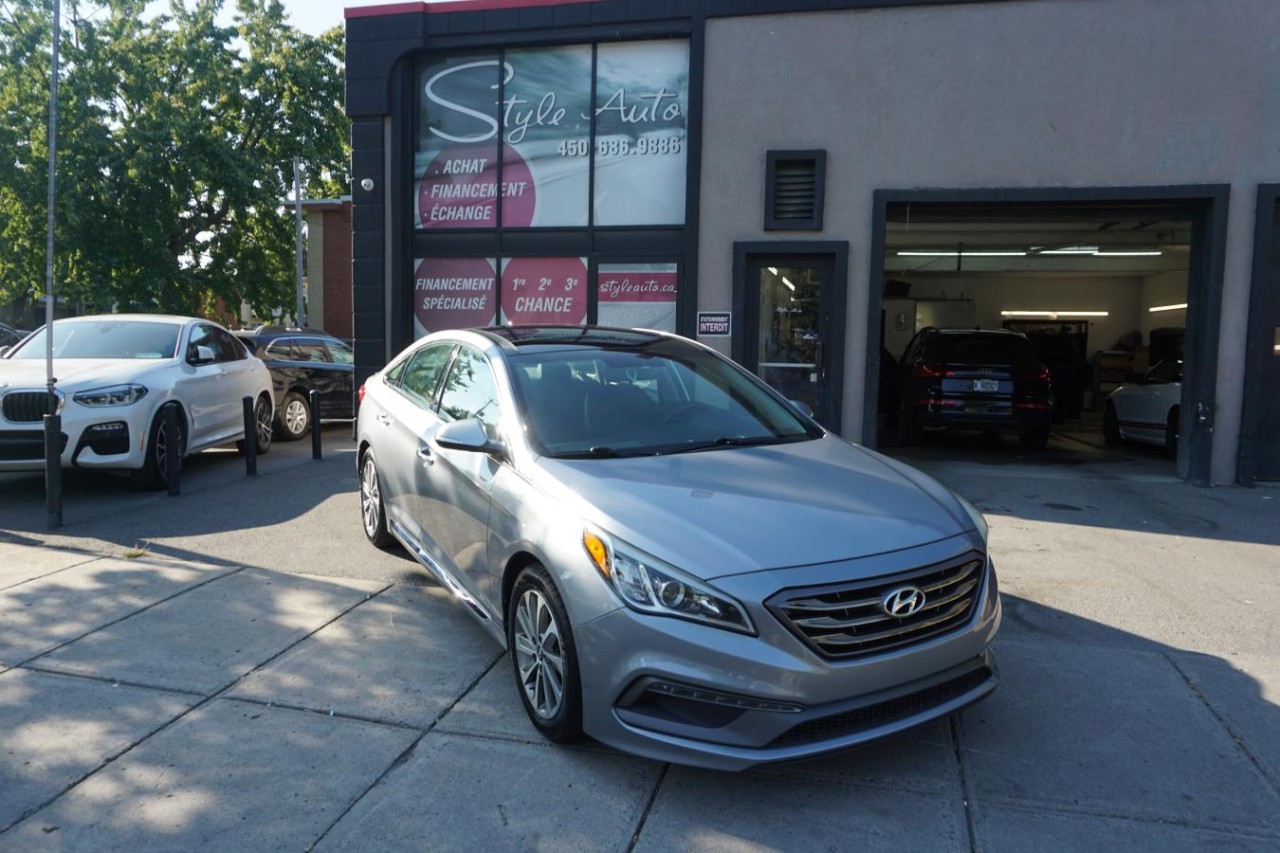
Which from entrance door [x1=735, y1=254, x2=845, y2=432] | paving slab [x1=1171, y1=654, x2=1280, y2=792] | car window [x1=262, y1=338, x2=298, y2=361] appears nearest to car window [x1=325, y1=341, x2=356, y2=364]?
car window [x1=262, y1=338, x2=298, y2=361]

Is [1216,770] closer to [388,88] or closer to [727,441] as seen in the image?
[727,441]

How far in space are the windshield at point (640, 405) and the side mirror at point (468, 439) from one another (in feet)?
0.59

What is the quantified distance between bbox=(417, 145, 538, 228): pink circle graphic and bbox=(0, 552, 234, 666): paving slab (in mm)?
5814

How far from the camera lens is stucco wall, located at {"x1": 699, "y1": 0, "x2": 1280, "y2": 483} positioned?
28.6ft

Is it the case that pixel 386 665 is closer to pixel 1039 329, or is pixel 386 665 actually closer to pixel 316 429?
pixel 316 429

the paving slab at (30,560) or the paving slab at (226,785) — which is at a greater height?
the paving slab at (30,560)

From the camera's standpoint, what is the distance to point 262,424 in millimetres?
10789

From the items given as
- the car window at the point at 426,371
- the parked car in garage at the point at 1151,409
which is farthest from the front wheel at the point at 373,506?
the parked car in garage at the point at 1151,409

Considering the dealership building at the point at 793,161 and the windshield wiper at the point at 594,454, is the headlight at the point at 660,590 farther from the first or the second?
the dealership building at the point at 793,161

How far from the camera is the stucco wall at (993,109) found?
870 cm

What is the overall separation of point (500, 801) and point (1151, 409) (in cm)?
1095

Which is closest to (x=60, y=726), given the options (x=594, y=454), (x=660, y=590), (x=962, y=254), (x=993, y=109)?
(x=594, y=454)

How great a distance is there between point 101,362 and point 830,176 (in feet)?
23.6

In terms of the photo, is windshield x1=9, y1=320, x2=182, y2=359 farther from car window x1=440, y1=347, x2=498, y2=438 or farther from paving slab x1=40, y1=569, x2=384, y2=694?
car window x1=440, y1=347, x2=498, y2=438
